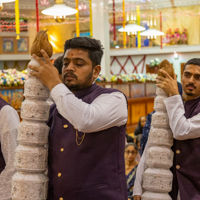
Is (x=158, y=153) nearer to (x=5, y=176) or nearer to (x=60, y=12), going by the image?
(x=5, y=176)

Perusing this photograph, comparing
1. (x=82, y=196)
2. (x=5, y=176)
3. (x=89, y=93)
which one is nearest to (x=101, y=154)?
(x=82, y=196)

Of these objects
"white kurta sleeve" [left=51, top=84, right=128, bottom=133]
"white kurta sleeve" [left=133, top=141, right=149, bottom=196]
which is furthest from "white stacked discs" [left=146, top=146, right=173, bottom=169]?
"white kurta sleeve" [left=51, top=84, right=128, bottom=133]

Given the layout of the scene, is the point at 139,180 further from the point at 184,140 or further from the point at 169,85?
the point at 169,85

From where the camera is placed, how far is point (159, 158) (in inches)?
91.4

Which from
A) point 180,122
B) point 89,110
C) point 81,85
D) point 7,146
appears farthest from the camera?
point 180,122

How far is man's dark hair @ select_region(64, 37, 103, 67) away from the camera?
187cm

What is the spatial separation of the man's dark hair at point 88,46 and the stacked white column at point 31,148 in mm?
246

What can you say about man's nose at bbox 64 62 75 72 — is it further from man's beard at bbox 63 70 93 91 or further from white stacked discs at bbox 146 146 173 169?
white stacked discs at bbox 146 146 173 169

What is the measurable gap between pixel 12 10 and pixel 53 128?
17.3m

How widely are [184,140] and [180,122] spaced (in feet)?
0.72

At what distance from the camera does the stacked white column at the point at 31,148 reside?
176 cm

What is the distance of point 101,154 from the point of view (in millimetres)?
1771

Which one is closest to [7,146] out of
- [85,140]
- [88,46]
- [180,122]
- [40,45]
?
[85,140]

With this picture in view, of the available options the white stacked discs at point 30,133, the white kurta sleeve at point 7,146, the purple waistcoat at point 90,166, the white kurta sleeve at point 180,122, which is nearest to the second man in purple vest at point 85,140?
the purple waistcoat at point 90,166
